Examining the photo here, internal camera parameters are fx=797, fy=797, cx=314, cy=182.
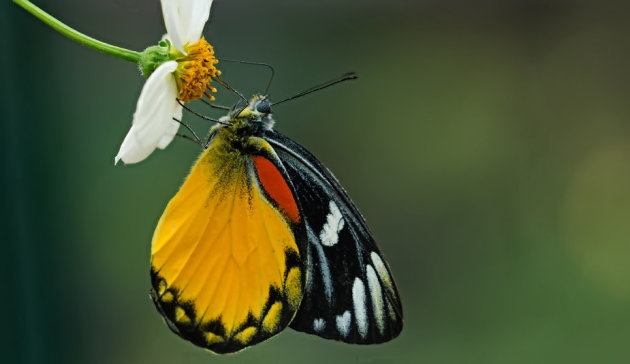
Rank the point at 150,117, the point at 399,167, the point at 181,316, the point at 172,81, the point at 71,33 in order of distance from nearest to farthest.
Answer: the point at 71,33, the point at 150,117, the point at 172,81, the point at 181,316, the point at 399,167

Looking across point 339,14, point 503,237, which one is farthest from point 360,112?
point 503,237

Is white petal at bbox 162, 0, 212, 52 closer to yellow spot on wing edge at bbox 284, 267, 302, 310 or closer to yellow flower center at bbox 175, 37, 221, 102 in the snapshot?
yellow flower center at bbox 175, 37, 221, 102

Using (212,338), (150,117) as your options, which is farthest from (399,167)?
(150,117)

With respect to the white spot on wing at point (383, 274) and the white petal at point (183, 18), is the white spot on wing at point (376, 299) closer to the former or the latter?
the white spot on wing at point (383, 274)

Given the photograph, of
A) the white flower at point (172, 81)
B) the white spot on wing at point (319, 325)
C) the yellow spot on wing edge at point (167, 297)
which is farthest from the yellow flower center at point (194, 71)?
the white spot on wing at point (319, 325)

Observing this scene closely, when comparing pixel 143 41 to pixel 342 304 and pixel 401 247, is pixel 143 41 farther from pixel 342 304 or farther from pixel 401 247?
pixel 342 304

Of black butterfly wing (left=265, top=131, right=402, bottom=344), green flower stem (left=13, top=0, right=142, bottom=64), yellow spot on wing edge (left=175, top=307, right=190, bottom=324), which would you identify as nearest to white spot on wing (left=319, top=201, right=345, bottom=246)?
black butterfly wing (left=265, top=131, right=402, bottom=344)

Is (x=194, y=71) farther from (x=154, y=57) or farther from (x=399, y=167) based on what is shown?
(x=399, y=167)
